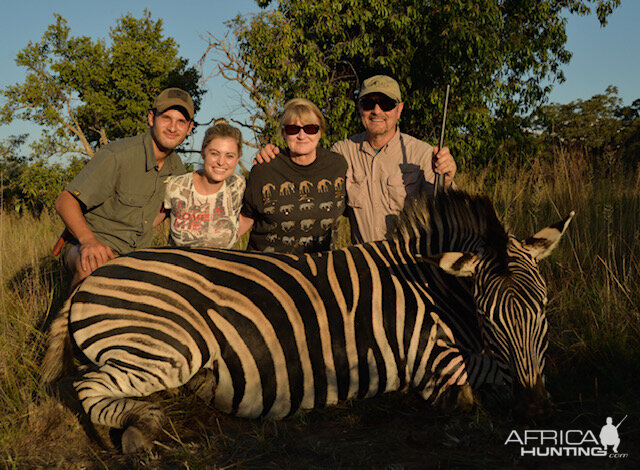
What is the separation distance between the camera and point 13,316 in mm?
4133

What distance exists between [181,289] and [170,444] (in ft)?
2.65

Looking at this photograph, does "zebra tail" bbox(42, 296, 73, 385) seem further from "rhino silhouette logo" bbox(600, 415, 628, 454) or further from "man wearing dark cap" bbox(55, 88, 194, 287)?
"rhino silhouette logo" bbox(600, 415, 628, 454)

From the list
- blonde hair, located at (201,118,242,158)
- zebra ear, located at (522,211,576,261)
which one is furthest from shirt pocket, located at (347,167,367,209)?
zebra ear, located at (522,211,576,261)

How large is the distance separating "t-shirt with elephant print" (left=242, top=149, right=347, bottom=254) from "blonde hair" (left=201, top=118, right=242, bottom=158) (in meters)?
0.35

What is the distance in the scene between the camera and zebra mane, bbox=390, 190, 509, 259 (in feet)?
9.45

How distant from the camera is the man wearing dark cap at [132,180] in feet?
12.9

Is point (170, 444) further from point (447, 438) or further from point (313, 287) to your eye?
point (447, 438)

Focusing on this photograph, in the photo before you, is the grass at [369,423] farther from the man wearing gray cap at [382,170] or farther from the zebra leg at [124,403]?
the man wearing gray cap at [382,170]

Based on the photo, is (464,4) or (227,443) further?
(464,4)

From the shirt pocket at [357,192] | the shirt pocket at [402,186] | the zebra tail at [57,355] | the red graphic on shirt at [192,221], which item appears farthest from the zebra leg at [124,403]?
the shirt pocket at [402,186]

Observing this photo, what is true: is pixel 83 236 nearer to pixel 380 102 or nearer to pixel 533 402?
pixel 380 102

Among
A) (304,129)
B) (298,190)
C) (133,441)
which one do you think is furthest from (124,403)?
(304,129)

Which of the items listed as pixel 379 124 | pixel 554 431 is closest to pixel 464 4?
pixel 379 124

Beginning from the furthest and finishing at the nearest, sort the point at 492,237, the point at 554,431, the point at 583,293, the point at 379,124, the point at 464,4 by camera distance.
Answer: the point at 464,4, the point at 379,124, the point at 583,293, the point at 492,237, the point at 554,431
